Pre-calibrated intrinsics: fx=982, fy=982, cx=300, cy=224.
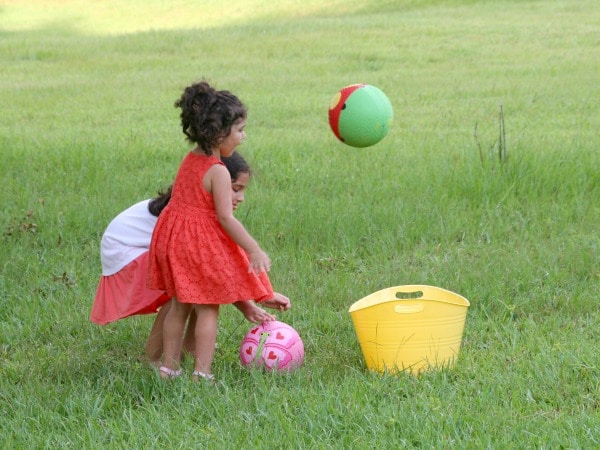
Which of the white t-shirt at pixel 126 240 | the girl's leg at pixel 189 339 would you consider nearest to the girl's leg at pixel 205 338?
the girl's leg at pixel 189 339

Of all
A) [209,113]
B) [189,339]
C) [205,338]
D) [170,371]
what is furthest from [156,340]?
[209,113]

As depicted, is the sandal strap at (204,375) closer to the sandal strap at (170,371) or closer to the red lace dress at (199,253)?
the sandal strap at (170,371)

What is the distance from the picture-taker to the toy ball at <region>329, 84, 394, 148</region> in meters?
5.54

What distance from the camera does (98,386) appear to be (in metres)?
4.20

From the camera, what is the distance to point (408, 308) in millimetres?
4227

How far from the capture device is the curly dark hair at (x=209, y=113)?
4.16 meters

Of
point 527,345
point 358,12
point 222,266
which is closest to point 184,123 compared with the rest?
point 222,266

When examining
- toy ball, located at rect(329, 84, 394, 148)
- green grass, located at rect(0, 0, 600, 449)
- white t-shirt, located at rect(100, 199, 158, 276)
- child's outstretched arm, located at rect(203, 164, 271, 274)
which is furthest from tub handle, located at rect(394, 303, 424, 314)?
toy ball, located at rect(329, 84, 394, 148)

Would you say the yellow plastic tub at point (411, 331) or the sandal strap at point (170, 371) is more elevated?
the yellow plastic tub at point (411, 331)

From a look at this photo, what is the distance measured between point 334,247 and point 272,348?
77.0 inches

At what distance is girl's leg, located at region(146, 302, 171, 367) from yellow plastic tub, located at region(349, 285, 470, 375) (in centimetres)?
95

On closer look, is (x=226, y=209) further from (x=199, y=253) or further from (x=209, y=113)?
(x=209, y=113)

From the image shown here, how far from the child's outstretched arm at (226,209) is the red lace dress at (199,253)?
0.04 m

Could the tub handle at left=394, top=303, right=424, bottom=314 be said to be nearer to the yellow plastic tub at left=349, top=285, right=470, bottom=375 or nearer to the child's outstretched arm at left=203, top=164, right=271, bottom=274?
the yellow plastic tub at left=349, top=285, right=470, bottom=375
